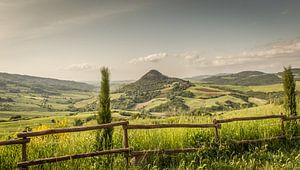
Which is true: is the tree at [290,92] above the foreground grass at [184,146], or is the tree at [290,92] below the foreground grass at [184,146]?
above

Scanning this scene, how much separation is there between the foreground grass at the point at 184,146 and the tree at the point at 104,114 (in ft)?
1.18

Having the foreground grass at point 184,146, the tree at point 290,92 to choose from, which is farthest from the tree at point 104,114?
the tree at point 290,92

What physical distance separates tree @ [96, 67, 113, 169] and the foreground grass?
1.18 feet

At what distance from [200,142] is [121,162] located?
335cm

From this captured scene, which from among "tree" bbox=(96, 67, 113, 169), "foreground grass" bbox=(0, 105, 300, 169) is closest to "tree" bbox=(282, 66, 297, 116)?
"foreground grass" bbox=(0, 105, 300, 169)

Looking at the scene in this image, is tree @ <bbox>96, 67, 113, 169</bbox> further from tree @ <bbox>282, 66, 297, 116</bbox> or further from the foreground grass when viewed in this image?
tree @ <bbox>282, 66, 297, 116</bbox>

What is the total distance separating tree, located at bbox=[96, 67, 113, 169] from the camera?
1162cm

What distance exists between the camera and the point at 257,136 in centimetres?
1477

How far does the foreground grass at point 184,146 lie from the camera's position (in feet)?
35.3

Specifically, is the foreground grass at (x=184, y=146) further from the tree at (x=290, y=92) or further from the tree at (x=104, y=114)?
the tree at (x=290, y=92)

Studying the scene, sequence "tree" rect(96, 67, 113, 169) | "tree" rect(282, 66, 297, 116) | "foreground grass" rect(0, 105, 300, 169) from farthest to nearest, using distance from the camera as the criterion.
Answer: "tree" rect(282, 66, 297, 116)
"tree" rect(96, 67, 113, 169)
"foreground grass" rect(0, 105, 300, 169)

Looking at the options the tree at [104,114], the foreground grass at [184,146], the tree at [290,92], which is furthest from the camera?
the tree at [290,92]

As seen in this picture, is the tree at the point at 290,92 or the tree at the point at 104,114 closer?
the tree at the point at 104,114

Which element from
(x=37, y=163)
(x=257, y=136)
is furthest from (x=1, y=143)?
(x=257, y=136)
